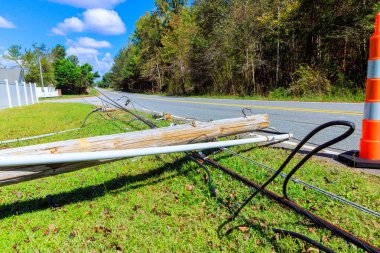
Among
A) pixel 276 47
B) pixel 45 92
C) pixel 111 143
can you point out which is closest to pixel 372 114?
pixel 111 143

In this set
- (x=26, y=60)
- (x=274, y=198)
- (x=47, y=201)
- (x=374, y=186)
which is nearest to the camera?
(x=274, y=198)

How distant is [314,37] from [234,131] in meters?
14.3

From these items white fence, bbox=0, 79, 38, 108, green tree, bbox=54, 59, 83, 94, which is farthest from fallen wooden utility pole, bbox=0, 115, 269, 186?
green tree, bbox=54, 59, 83, 94

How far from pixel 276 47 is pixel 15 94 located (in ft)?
78.2

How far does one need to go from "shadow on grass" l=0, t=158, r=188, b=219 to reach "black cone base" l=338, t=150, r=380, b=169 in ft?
6.75

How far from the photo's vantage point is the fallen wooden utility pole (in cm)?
223

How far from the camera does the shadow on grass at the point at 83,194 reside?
110 inches

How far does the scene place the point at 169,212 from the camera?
243 cm

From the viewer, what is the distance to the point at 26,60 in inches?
2500

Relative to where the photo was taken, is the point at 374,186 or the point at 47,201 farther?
the point at 47,201

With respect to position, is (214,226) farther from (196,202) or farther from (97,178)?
(97,178)

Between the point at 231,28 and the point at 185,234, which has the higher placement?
the point at 231,28

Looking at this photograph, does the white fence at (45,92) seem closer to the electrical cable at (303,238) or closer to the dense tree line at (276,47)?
the dense tree line at (276,47)

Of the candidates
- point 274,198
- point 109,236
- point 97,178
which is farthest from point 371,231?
point 97,178
